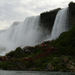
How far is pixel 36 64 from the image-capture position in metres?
38.3

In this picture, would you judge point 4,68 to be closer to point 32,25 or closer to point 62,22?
point 62,22

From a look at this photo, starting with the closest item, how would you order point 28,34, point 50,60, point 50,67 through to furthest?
1. point 50,67
2. point 50,60
3. point 28,34

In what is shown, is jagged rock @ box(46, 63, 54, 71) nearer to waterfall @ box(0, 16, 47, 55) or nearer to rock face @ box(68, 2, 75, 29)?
rock face @ box(68, 2, 75, 29)

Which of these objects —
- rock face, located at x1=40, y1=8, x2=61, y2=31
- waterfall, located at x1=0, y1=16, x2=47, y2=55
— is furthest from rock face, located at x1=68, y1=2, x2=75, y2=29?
waterfall, located at x1=0, y1=16, x2=47, y2=55

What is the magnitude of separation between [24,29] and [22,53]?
37068mm

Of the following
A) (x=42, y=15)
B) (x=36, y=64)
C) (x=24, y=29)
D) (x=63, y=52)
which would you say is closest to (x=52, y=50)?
(x=63, y=52)

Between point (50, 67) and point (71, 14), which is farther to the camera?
point (71, 14)

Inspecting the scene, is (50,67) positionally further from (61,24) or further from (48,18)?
(48,18)

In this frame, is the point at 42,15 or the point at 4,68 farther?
the point at 42,15

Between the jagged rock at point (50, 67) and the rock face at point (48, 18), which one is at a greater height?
the rock face at point (48, 18)

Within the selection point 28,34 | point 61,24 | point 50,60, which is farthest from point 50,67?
point 28,34

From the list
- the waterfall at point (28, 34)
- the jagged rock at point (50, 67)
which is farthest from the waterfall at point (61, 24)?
the jagged rock at point (50, 67)

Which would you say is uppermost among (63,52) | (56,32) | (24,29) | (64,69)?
(24,29)

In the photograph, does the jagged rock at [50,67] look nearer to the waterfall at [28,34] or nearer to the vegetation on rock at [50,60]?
the vegetation on rock at [50,60]
